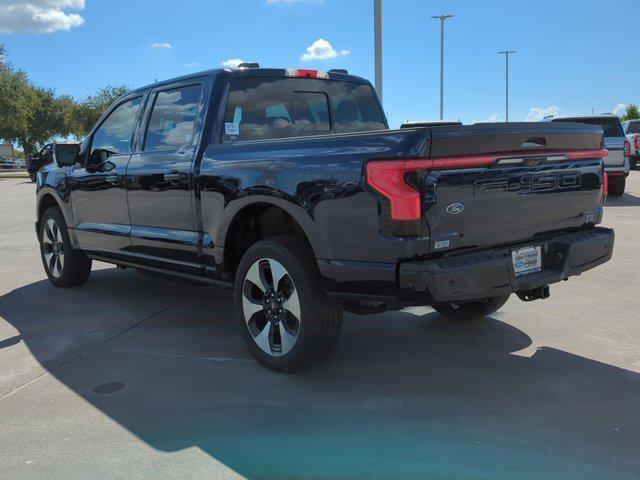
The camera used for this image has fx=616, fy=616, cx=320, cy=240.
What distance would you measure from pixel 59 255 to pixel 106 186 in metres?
1.52

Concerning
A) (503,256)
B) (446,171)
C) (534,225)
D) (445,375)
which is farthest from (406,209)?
(445,375)

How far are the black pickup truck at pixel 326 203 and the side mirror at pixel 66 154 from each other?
452 millimetres

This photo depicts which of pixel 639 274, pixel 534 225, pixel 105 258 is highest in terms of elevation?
pixel 534 225

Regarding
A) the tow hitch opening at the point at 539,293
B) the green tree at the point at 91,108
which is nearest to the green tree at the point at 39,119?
the green tree at the point at 91,108

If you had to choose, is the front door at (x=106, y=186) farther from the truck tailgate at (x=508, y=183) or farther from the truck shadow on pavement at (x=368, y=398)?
the truck tailgate at (x=508, y=183)

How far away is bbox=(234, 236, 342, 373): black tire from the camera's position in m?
3.64

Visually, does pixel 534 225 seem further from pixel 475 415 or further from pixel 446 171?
pixel 475 415

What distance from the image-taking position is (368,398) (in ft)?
11.6

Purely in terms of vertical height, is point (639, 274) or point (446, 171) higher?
point (446, 171)

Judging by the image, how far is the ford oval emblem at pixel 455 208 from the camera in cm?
318

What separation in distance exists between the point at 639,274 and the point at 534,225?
138 inches

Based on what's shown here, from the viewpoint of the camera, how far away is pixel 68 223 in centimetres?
619

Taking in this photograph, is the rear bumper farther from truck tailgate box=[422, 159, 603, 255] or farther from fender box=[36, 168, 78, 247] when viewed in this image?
fender box=[36, 168, 78, 247]

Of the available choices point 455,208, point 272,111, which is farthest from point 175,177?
point 455,208
